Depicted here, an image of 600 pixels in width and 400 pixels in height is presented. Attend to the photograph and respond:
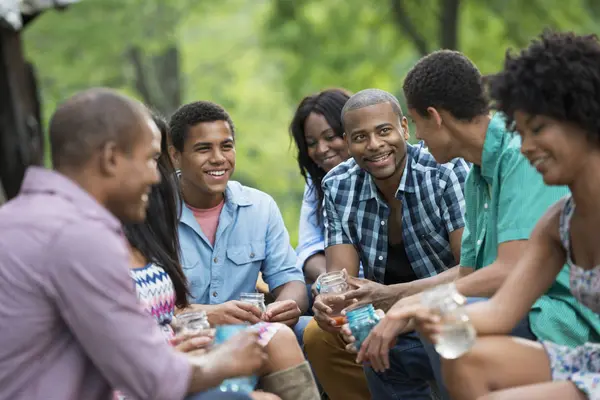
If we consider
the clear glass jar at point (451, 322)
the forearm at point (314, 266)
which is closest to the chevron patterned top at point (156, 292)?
the clear glass jar at point (451, 322)

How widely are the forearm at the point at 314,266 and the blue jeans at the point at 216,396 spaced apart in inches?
103

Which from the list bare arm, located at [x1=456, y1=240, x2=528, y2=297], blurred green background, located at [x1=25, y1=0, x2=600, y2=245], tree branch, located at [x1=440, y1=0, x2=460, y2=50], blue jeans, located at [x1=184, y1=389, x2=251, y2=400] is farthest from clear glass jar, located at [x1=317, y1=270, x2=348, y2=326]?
tree branch, located at [x1=440, y1=0, x2=460, y2=50]

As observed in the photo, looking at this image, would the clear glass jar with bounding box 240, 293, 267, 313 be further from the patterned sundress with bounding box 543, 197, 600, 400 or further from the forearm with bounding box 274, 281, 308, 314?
the patterned sundress with bounding box 543, 197, 600, 400

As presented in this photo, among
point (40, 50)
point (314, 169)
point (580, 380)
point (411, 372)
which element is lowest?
point (411, 372)

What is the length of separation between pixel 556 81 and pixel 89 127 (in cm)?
152

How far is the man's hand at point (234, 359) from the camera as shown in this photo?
3029 mm

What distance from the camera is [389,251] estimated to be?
526cm

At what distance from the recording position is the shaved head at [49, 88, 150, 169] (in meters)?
2.92

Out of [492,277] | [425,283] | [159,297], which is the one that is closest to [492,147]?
[492,277]

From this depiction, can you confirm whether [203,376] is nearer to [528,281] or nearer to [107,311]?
[107,311]

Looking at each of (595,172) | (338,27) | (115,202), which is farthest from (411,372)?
(338,27)

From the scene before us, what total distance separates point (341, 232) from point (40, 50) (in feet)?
41.2

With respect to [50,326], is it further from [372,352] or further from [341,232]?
[341,232]

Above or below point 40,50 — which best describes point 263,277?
below
